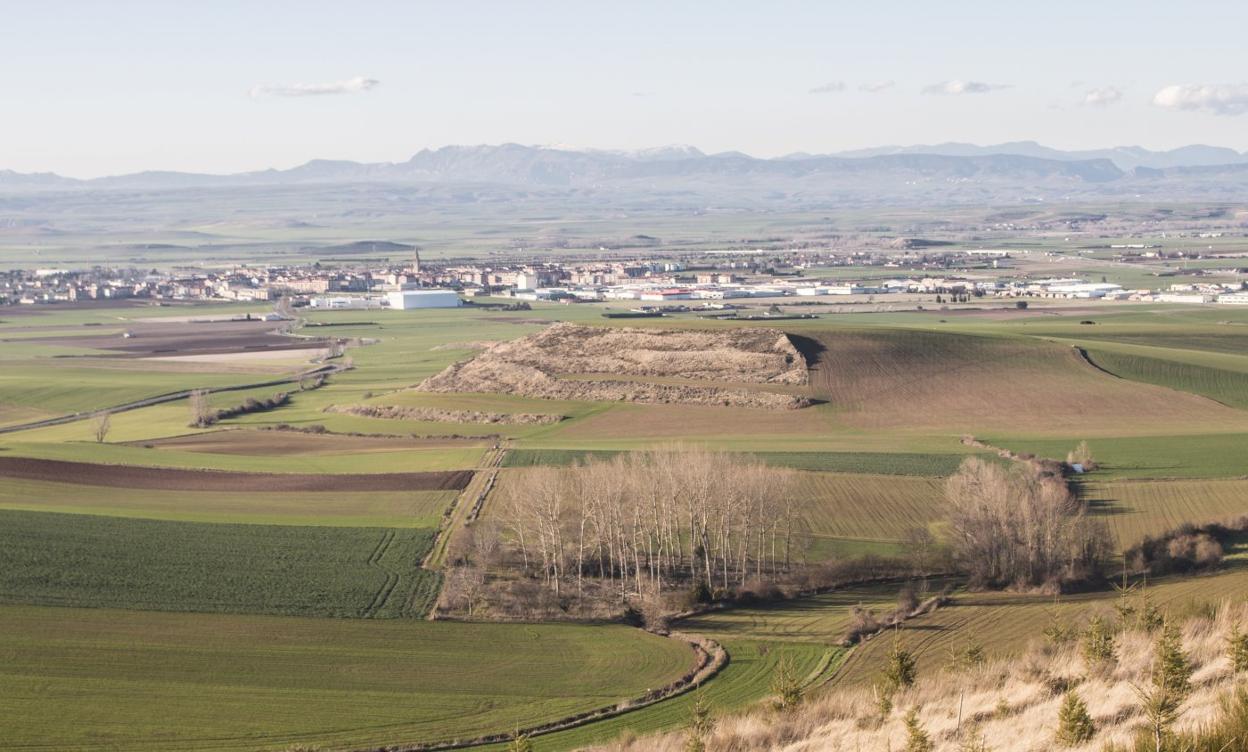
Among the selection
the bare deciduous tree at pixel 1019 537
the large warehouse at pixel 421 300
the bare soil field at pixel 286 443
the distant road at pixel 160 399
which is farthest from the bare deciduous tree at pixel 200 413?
the large warehouse at pixel 421 300

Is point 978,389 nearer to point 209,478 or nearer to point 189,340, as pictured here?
point 209,478

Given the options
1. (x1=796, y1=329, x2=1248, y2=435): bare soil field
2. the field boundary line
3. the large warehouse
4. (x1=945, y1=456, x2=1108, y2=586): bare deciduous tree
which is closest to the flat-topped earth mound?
(x1=796, y1=329, x2=1248, y2=435): bare soil field

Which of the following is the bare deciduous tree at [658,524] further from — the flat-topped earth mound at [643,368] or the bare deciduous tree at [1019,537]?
the flat-topped earth mound at [643,368]

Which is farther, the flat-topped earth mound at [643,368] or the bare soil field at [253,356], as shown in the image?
the bare soil field at [253,356]

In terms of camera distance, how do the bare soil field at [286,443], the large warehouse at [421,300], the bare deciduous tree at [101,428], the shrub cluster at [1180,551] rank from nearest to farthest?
the shrub cluster at [1180,551]
the bare soil field at [286,443]
the bare deciduous tree at [101,428]
the large warehouse at [421,300]

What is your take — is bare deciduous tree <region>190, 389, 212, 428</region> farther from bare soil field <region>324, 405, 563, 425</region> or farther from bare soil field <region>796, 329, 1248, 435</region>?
bare soil field <region>796, 329, 1248, 435</region>

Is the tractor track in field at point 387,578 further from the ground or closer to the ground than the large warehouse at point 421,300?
closer to the ground
